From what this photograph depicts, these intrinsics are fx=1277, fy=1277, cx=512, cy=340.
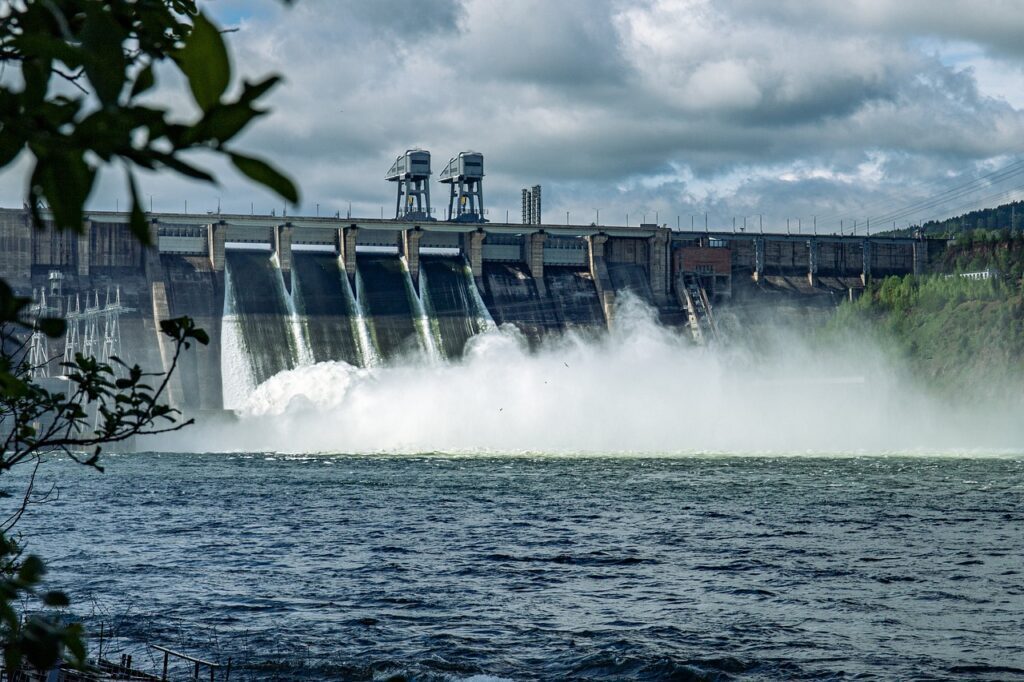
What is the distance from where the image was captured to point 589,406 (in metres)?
103

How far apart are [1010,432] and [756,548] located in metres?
90.2

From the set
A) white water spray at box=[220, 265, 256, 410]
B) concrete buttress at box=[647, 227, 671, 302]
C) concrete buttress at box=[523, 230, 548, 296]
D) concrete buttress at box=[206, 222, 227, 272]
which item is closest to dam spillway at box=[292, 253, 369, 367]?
white water spray at box=[220, 265, 256, 410]

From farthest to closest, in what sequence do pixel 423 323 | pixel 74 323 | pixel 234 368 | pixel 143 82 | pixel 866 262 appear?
pixel 866 262 < pixel 423 323 < pixel 234 368 < pixel 74 323 < pixel 143 82

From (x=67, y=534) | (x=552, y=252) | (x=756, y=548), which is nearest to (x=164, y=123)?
(x=756, y=548)

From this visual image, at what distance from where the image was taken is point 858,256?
421 ft

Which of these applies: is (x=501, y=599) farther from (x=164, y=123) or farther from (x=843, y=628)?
(x=164, y=123)

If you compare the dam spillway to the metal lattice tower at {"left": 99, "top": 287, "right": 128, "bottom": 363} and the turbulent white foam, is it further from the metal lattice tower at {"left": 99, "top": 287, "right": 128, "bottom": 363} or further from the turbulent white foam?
the metal lattice tower at {"left": 99, "top": 287, "right": 128, "bottom": 363}

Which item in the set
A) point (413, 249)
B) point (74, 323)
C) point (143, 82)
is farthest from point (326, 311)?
point (143, 82)

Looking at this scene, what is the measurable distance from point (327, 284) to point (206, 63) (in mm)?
99014

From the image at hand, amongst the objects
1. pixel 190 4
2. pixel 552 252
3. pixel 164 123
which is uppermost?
pixel 552 252

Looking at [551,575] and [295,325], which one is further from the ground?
[295,325]

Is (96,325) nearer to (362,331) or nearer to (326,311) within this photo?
(326,311)

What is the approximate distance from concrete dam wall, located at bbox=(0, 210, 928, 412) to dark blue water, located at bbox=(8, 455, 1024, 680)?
27.6 meters

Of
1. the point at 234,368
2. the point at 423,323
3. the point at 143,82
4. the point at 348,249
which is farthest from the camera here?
the point at 348,249
